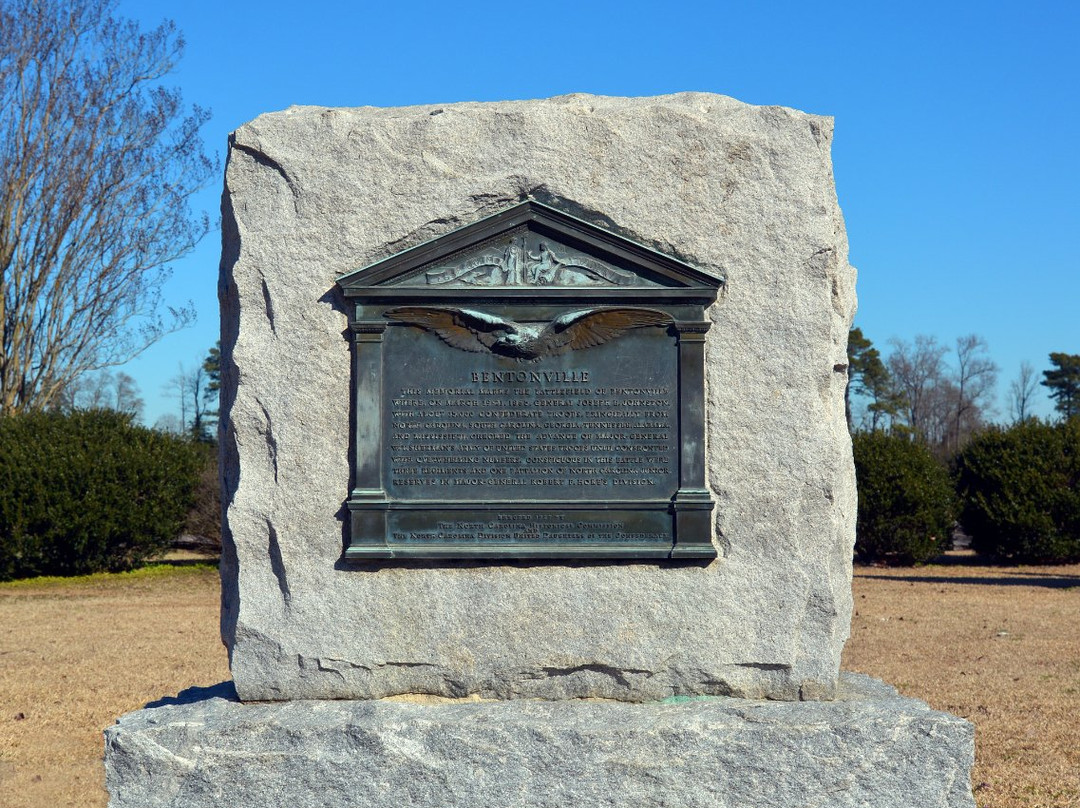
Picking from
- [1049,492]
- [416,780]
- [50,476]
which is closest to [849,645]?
[416,780]

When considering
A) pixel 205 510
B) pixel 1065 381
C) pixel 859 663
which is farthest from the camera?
pixel 1065 381

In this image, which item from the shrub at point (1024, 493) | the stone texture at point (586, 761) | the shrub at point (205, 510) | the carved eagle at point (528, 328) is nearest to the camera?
the stone texture at point (586, 761)

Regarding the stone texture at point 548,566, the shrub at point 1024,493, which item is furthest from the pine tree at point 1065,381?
the stone texture at point 548,566

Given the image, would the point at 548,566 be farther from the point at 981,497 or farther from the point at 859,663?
the point at 981,497

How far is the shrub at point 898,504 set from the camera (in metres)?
16.8

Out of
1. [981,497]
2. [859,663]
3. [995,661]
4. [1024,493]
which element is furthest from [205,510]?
[1024,493]

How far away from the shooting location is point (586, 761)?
13.9 ft

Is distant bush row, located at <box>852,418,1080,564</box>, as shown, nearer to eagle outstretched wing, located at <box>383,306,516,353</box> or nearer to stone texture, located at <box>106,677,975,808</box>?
stone texture, located at <box>106,677,975,808</box>

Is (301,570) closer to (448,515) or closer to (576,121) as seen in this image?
(448,515)

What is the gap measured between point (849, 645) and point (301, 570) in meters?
6.76

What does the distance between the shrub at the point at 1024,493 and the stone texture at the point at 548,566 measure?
14261 mm

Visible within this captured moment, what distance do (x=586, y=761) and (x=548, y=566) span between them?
31.7 inches

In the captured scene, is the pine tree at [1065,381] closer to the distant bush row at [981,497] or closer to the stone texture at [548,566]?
the distant bush row at [981,497]

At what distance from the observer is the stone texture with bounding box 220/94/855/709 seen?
454 cm
